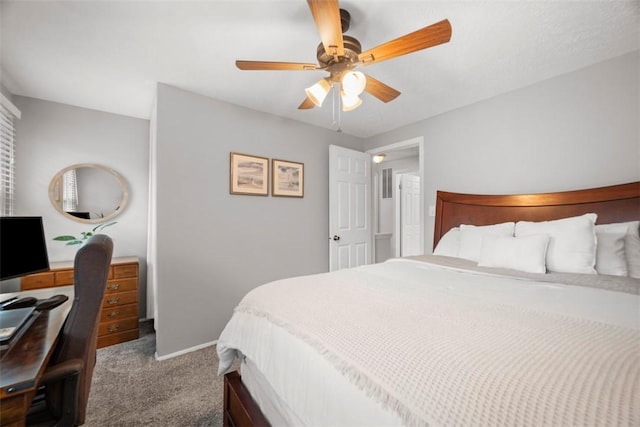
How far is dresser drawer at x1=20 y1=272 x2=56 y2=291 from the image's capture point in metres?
2.13

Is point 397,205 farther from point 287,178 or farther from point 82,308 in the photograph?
point 82,308

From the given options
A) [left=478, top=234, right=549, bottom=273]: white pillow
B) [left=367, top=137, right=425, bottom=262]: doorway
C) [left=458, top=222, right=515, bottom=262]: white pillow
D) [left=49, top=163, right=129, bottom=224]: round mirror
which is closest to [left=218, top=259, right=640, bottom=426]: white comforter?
[left=478, top=234, right=549, bottom=273]: white pillow

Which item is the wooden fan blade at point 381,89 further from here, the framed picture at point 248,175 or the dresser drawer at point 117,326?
the dresser drawer at point 117,326

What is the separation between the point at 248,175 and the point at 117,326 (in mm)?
Result: 1943

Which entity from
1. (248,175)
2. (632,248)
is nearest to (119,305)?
(248,175)

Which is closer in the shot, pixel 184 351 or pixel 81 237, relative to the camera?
pixel 184 351

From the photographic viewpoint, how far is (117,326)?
250 centimetres

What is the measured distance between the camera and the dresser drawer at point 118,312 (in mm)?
2453

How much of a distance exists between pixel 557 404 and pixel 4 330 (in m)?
1.72

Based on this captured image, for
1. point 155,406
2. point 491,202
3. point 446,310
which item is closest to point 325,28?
point 446,310

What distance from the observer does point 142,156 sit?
3.04 metres

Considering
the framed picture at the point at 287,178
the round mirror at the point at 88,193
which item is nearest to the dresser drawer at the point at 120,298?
the round mirror at the point at 88,193

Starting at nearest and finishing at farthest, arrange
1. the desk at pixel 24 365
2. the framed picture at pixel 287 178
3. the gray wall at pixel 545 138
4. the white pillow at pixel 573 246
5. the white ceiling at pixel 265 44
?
1. the desk at pixel 24 365
2. the white ceiling at pixel 265 44
3. the white pillow at pixel 573 246
4. the gray wall at pixel 545 138
5. the framed picture at pixel 287 178

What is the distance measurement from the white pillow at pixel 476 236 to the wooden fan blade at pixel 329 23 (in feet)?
5.76
